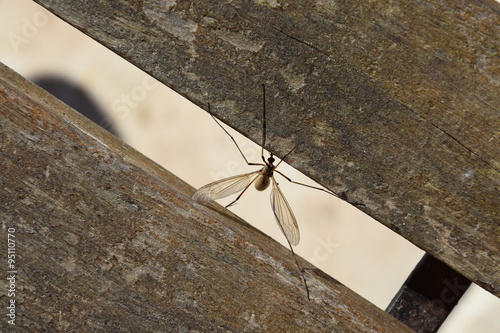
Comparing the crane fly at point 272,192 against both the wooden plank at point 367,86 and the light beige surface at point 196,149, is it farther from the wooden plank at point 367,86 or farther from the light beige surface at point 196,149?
the light beige surface at point 196,149

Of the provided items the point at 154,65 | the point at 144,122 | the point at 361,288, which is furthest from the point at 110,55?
the point at 154,65

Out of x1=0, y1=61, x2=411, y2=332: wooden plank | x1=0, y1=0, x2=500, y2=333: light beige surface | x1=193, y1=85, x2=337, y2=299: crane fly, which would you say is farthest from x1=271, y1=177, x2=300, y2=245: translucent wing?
x1=0, y1=0, x2=500, y2=333: light beige surface

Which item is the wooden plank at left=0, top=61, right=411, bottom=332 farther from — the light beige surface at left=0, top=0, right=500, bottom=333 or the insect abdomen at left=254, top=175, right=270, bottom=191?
the light beige surface at left=0, top=0, right=500, bottom=333

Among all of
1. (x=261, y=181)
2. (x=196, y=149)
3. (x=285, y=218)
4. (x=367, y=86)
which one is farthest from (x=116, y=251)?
(x=196, y=149)

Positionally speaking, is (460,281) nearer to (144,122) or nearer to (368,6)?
(368,6)

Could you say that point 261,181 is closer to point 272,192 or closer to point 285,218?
point 272,192
